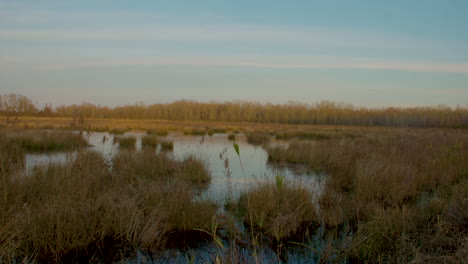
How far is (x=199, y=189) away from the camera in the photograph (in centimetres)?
693

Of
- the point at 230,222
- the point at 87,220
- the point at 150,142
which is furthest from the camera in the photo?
the point at 150,142

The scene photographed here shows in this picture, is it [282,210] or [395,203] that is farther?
[395,203]

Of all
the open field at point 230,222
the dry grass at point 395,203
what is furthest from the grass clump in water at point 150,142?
the open field at point 230,222

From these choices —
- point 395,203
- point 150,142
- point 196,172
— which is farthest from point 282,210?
point 150,142

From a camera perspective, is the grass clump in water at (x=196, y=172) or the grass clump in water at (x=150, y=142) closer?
the grass clump in water at (x=196, y=172)

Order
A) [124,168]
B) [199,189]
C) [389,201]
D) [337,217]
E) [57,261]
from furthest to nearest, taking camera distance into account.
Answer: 1. [124,168]
2. [199,189]
3. [389,201]
4. [337,217]
5. [57,261]

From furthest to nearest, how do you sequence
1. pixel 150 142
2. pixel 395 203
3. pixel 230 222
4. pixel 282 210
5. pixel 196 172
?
pixel 150 142 < pixel 196 172 < pixel 395 203 < pixel 282 210 < pixel 230 222

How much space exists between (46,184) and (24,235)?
1638 mm

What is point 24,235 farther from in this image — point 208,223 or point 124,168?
point 124,168

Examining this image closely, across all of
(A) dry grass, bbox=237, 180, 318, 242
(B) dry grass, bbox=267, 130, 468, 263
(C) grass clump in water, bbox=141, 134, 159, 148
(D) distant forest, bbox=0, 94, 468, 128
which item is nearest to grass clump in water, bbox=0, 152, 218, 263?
(A) dry grass, bbox=237, 180, 318, 242

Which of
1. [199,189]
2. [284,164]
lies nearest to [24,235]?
[199,189]

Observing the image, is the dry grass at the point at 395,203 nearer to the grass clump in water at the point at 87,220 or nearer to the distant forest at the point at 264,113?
the grass clump in water at the point at 87,220

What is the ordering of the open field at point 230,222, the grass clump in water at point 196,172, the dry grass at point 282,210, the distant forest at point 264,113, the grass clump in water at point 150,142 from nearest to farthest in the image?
Answer: the open field at point 230,222 < the dry grass at point 282,210 < the grass clump in water at point 196,172 < the grass clump in water at point 150,142 < the distant forest at point 264,113

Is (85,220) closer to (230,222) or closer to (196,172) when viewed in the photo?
(230,222)
